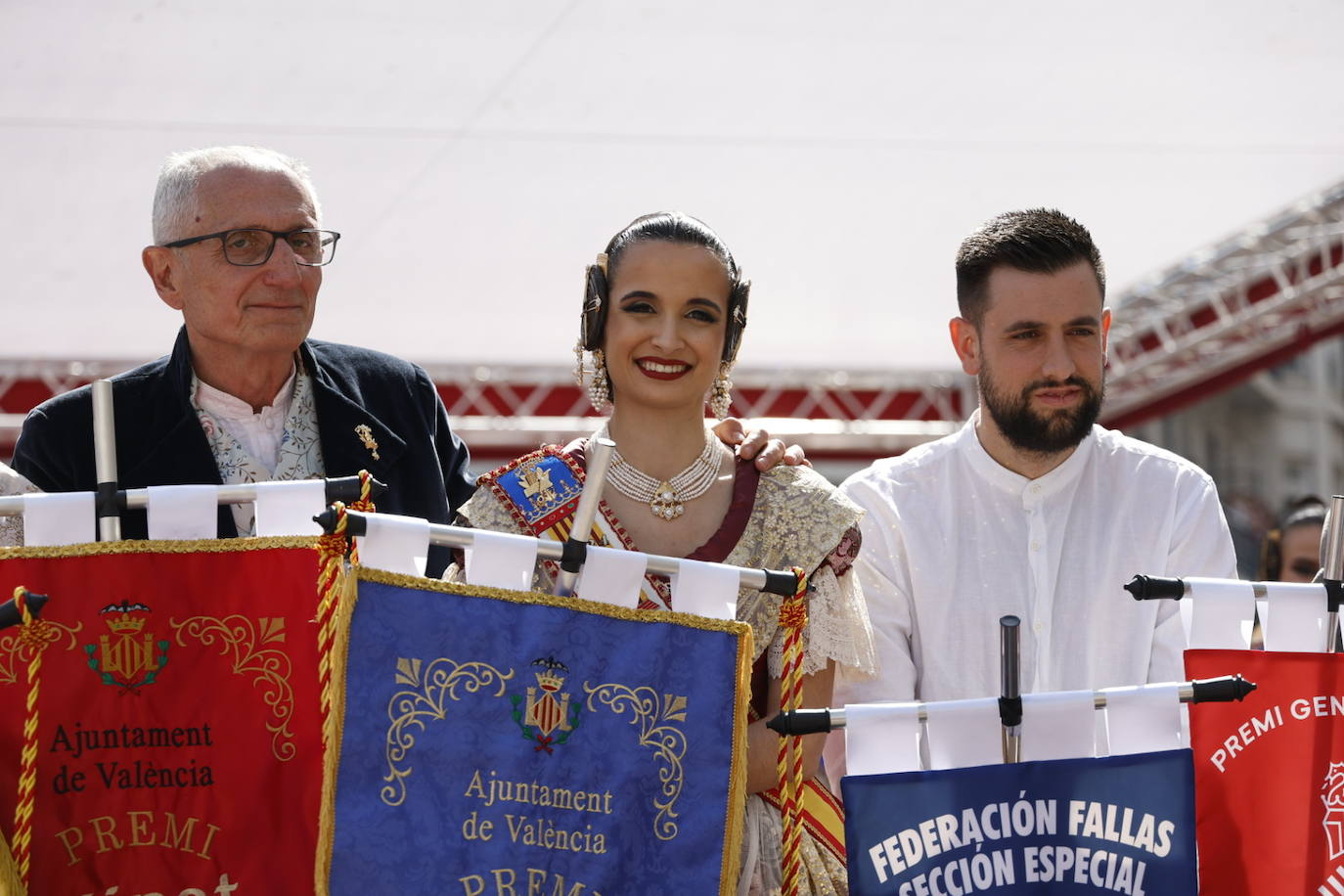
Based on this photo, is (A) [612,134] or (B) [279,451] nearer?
(B) [279,451]

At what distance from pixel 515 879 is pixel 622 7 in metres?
5.14

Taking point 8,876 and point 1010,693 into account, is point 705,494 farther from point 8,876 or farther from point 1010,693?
point 8,876

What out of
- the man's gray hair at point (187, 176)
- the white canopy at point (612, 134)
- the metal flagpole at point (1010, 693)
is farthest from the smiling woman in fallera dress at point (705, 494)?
the white canopy at point (612, 134)

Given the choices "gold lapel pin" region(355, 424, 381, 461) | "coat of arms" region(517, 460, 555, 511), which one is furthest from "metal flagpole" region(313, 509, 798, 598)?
"gold lapel pin" region(355, 424, 381, 461)

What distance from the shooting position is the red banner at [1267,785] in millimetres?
2426

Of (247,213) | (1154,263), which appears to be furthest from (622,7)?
(247,213)

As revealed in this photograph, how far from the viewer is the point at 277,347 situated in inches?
114

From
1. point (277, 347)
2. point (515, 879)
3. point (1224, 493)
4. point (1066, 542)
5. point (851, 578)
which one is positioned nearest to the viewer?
point (515, 879)

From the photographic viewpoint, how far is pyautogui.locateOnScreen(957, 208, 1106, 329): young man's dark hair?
118 inches

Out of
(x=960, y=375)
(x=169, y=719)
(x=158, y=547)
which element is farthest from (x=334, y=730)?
(x=960, y=375)

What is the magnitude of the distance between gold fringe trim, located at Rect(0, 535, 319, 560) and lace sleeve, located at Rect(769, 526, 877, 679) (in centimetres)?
83

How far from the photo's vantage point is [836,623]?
2.59 m

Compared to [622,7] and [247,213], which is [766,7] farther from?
[247,213]

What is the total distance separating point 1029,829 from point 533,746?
75 cm
